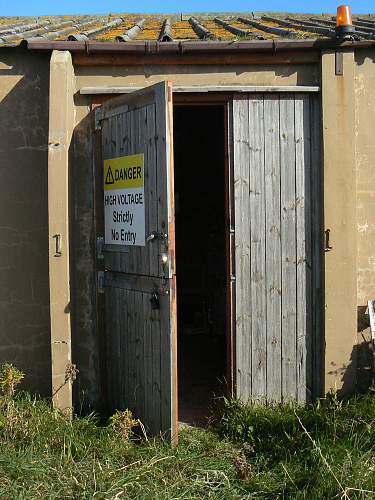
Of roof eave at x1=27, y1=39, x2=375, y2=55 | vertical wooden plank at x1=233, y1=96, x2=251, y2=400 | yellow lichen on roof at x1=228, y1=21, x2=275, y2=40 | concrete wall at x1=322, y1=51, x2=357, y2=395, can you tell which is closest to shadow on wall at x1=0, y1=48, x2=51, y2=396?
roof eave at x1=27, y1=39, x2=375, y2=55

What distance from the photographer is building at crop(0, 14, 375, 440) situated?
17.3 feet

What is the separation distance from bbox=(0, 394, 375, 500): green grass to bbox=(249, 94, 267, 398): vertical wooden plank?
0.37 m

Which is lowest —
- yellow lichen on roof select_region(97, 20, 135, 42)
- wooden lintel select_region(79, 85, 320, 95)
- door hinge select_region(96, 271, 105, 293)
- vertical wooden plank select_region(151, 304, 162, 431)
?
vertical wooden plank select_region(151, 304, 162, 431)

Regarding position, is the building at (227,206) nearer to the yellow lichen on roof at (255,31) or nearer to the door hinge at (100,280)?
the door hinge at (100,280)

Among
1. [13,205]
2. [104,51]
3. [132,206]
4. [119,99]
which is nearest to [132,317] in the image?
[132,206]

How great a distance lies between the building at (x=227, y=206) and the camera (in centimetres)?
529

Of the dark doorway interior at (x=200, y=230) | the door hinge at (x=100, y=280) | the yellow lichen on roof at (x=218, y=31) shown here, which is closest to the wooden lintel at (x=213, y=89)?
the yellow lichen on roof at (x=218, y=31)

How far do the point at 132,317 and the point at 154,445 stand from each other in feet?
3.75

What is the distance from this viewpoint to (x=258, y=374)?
215 inches

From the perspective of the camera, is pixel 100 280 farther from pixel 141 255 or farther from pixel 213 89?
pixel 213 89

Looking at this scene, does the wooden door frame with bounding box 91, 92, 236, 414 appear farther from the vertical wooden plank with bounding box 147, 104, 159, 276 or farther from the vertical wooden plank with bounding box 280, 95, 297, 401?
the vertical wooden plank with bounding box 147, 104, 159, 276

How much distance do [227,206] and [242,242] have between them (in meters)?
0.36

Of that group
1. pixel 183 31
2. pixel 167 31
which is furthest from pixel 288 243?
pixel 183 31

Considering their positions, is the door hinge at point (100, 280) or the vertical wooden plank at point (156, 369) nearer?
the vertical wooden plank at point (156, 369)
